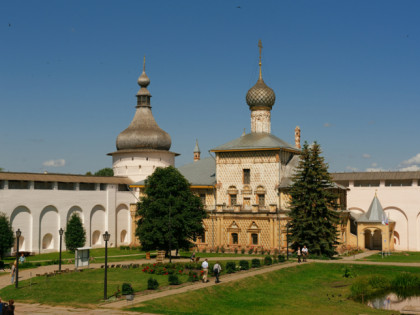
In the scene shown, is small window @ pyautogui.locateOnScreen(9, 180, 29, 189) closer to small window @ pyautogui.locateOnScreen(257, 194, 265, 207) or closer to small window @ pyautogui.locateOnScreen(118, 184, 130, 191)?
small window @ pyautogui.locateOnScreen(118, 184, 130, 191)

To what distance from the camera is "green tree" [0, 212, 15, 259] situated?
4188cm

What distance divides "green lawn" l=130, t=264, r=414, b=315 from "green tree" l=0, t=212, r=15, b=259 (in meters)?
21.5

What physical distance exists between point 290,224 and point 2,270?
19.9m

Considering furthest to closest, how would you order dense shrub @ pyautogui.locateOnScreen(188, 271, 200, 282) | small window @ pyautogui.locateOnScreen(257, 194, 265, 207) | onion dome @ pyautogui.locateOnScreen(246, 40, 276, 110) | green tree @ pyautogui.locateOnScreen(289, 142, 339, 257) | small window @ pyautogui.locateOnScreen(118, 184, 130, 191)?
small window @ pyautogui.locateOnScreen(118, 184, 130, 191) < onion dome @ pyautogui.locateOnScreen(246, 40, 276, 110) < small window @ pyautogui.locateOnScreen(257, 194, 265, 207) < green tree @ pyautogui.locateOnScreen(289, 142, 339, 257) < dense shrub @ pyautogui.locateOnScreen(188, 271, 200, 282)

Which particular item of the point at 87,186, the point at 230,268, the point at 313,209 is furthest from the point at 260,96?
the point at 230,268

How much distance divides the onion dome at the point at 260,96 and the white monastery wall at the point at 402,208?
518 inches

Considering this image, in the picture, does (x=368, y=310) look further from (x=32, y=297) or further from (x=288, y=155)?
(x=288, y=155)

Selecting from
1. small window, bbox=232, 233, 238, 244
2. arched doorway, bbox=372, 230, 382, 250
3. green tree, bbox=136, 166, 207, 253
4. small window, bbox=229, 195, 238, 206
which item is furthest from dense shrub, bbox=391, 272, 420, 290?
arched doorway, bbox=372, 230, 382, 250

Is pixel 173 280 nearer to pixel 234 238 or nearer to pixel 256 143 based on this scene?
pixel 234 238

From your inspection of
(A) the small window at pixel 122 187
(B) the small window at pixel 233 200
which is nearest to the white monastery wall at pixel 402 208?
(B) the small window at pixel 233 200

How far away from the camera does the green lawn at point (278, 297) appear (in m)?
23.6

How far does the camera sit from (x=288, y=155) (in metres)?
49.4

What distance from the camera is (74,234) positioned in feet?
162

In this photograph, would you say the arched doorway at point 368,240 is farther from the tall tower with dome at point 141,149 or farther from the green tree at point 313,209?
the tall tower with dome at point 141,149
